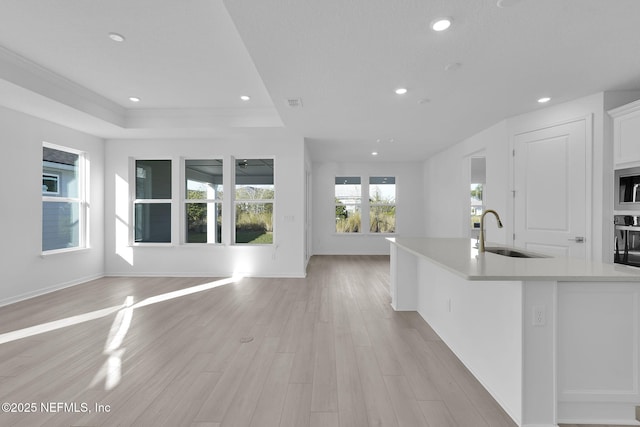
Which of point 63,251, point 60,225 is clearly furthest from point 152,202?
point 63,251

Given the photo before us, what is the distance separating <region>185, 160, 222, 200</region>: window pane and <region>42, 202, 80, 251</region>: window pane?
190 cm

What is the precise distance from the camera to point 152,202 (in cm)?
575

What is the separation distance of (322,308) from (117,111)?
4543mm

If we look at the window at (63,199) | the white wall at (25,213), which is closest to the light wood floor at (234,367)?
the white wall at (25,213)

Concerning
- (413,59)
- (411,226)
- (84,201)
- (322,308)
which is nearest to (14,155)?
(84,201)

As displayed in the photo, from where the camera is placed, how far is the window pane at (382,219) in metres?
8.54

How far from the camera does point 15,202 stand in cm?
409

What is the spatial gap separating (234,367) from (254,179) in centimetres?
398

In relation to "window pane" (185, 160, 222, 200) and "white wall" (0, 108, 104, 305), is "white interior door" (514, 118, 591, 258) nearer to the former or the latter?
"window pane" (185, 160, 222, 200)

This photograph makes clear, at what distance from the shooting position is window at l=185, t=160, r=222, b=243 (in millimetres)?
5746

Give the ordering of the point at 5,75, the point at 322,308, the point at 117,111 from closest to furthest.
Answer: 1. the point at 5,75
2. the point at 322,308
3. the point at 117,111

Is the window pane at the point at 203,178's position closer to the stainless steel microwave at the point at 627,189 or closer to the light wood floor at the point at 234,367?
the light wood floor at the point at 234,367

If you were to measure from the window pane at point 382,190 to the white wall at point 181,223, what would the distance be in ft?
11.8

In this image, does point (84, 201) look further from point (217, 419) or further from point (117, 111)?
point (217, 419)
